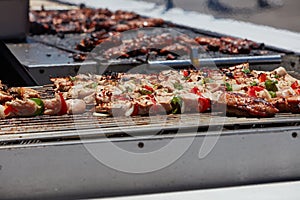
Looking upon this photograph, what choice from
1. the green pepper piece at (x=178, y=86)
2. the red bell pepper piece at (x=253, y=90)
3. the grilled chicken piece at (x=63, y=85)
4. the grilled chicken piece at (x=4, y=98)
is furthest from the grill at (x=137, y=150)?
the grilled chicken piece at (x=63, y=85)

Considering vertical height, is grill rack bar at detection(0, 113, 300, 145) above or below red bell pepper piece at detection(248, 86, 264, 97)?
below

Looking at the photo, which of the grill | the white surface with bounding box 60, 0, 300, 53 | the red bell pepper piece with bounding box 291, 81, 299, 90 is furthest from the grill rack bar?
the white surface with bounding box 60, 0, 300, 53

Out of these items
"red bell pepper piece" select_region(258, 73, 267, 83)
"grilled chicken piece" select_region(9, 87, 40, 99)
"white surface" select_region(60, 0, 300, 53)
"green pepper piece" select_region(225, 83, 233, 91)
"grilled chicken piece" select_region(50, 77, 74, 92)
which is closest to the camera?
"grilled chicken piece" select_region(9, 87, 40, 99)

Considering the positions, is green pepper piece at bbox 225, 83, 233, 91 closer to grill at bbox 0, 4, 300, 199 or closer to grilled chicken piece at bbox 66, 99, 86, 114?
grill at bbox 0, 4, 300, 199

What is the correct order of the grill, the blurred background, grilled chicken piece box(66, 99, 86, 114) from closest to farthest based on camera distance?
the grill
grilled chicken piece box(66, 99, 86, 114)
the blurred background

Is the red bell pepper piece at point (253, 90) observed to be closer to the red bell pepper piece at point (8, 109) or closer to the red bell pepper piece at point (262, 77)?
the red bell pepper piece at point (262, 77)

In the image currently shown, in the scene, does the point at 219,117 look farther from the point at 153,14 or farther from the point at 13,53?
the point at 153,14

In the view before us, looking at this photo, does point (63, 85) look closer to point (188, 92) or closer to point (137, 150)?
point (188, 92)

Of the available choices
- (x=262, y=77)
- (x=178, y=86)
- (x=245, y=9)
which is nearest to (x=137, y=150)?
(x=178, y=86)
